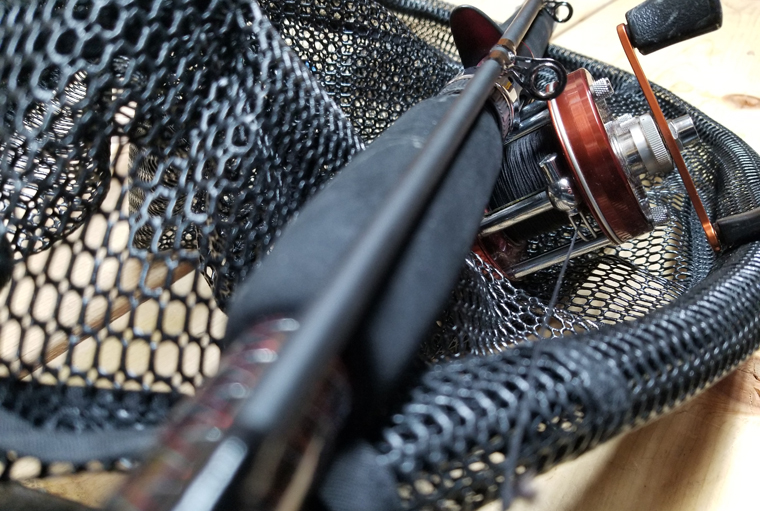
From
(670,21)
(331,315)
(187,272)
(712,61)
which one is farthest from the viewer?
(712,61)

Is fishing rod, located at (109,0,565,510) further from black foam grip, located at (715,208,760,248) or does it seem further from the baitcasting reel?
black foam grip, located at (715,208,760,248)

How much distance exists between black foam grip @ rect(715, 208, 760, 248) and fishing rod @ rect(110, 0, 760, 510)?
0.46 feet

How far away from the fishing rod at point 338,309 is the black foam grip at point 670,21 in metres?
0.14

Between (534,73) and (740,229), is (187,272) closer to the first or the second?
(534,73)

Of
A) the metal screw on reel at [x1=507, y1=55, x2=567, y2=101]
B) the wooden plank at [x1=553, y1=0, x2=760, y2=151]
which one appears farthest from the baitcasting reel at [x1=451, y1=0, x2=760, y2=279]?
the wooden plank at [x1=553, y1=0, x2=760, y2=151]

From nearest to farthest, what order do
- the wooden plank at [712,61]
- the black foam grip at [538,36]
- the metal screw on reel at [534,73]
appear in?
1. the metal screw on reel at [534,73]
2. the black foam grip at [538,36]
3. the wooden plank at [712,61]

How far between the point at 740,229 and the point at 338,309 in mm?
294

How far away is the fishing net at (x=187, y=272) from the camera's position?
18 cm

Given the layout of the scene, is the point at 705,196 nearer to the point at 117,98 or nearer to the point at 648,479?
the point at 648,479

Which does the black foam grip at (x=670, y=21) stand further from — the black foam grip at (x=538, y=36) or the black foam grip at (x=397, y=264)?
the black foam grip at (x=397, y=264)

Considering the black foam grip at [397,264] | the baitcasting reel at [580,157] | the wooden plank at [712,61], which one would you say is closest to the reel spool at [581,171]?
the baitcasting reel at [580,157]

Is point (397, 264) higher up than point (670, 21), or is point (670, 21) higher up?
point (670, 21)

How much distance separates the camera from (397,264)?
0.19 m

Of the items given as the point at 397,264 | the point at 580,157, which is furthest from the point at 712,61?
the point at 397,264
